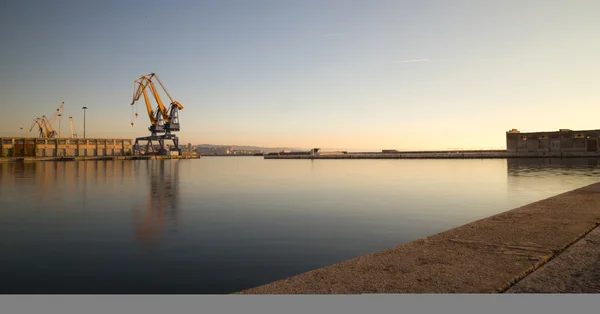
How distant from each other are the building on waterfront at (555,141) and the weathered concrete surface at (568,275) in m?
113

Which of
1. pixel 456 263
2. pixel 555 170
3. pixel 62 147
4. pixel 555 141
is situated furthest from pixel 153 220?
pixel 62 147

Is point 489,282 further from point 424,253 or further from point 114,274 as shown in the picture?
point 114,274

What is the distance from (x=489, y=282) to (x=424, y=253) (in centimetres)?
154

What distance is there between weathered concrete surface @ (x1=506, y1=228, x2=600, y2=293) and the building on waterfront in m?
113

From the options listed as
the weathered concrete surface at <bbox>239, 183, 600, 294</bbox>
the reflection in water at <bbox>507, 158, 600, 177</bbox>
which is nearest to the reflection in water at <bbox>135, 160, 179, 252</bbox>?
the weathered concrete surface at <bbox>239, 183, 600, 294</bbox>

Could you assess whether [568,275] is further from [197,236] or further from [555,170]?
[555,170]

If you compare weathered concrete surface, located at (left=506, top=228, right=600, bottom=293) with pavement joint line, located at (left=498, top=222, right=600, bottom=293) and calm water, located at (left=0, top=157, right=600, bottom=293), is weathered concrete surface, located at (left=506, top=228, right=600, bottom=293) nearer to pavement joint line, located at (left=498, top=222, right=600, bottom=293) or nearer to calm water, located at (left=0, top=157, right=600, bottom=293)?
pavement joint line, located at (left=498, top=222, right=600, bottom=293)

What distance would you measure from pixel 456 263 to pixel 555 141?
11697 cm

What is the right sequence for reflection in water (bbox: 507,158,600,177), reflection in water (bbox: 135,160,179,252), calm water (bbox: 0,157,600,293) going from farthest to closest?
reflection in water (bbox: 507,158,600,177), reflection in water (bbox: 135,160,179,252), calm water (bbox: 0,157,600,293)

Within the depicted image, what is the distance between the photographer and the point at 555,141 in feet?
339

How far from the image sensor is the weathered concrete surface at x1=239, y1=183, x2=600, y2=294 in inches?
188

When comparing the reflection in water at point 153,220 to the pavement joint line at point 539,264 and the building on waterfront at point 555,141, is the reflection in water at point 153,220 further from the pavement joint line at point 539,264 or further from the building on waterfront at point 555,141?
the building on waterfront at point 555,141

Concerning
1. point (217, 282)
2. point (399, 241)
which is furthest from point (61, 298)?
point (399, 241)

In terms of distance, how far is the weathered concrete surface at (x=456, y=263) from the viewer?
477cm
